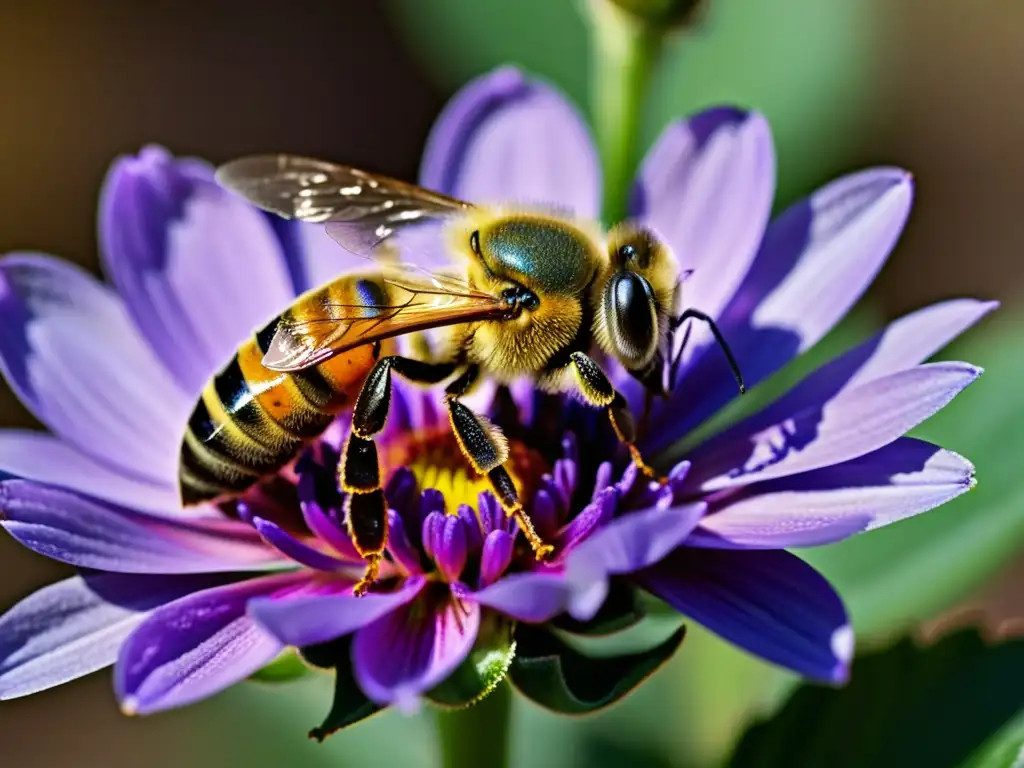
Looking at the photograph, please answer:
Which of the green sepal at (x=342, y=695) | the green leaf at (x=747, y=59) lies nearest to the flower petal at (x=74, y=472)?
the green sepal at (x=342, y=695)

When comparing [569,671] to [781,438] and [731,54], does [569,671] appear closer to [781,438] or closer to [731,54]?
[781,438]

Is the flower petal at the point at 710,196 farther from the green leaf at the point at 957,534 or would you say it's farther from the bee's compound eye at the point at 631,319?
the green leaf at the point at 957,534

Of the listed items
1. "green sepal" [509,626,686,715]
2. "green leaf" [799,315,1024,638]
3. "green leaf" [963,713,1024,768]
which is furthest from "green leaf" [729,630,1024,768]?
"green sepal" [509,626,686,715]

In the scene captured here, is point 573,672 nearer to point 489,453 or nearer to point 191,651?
point 489,453

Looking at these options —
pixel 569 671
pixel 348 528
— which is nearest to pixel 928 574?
pixel 569 671

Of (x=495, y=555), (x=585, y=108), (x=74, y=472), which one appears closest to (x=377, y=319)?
(x=495, y=555)

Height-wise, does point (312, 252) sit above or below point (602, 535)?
below
